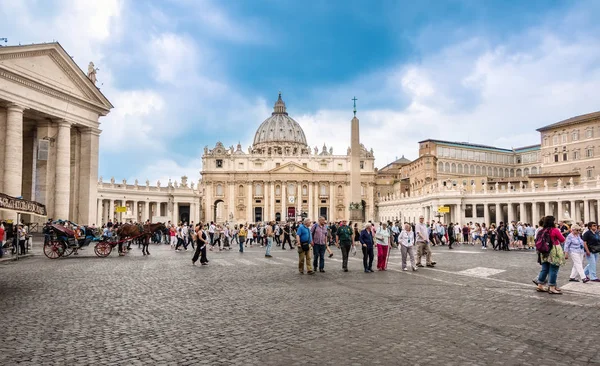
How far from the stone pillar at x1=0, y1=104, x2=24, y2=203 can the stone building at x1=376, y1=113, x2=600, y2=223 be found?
32509mm

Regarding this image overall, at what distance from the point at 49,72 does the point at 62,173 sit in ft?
18.2

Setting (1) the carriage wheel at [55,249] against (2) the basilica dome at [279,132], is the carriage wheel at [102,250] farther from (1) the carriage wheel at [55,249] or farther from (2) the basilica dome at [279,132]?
(2) the basilica dome at [279,132]

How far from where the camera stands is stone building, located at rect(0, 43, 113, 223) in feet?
79.5

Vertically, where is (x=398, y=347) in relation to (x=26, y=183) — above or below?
below

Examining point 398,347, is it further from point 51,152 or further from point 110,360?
point 51,152

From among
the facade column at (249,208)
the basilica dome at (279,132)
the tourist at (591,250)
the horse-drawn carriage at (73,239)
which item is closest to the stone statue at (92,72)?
the horse-drawn carriage at (73,239)

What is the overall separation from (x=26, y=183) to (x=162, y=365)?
27946mm

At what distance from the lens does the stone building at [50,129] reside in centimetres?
2423

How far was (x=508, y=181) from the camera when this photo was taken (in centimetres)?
6334

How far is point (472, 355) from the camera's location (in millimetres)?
5301

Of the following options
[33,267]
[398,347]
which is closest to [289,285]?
[398,347]

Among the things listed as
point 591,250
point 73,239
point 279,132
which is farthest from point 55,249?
point 279,132

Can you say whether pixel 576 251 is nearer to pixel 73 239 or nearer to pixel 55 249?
pixel 55 249

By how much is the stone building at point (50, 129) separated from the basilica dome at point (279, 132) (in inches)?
3470
